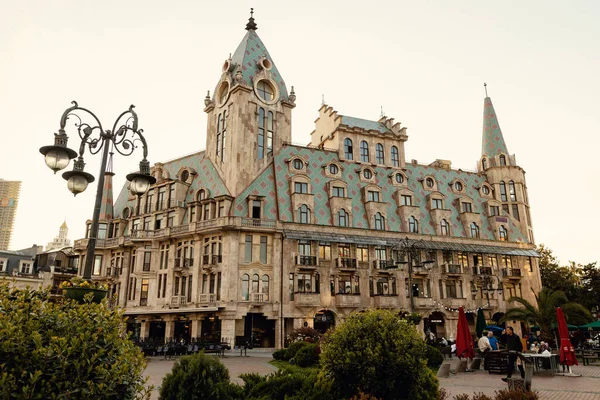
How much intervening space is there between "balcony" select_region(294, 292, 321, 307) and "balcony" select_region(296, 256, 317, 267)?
110 inches

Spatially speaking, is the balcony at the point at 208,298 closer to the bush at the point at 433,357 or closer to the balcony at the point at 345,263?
the balcony at the point at 345,263

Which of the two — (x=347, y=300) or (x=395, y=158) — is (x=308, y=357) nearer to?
(x=347, y=300)

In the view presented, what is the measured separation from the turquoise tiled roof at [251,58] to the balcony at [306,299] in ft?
69.5

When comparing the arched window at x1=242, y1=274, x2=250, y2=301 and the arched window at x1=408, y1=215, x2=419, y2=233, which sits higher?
the arched window at x1=408, y1=215, x2=419, y2=233

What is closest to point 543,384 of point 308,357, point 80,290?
point 308,357

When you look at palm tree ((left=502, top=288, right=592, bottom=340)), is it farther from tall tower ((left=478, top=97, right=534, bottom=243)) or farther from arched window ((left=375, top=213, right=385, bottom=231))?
tall tower ((left=478, top=97, right=534, bottom=243))

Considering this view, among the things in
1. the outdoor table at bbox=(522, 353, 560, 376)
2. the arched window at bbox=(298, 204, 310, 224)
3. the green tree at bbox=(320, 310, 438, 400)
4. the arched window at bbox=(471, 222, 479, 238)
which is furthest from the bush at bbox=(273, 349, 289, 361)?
the arched window at bbox=(471, 222, 479, 238)

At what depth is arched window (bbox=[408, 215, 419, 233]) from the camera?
48.2 meters

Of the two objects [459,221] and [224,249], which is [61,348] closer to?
[224,249]

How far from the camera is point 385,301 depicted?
4234 centimetres

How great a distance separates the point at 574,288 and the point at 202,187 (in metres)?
44.4

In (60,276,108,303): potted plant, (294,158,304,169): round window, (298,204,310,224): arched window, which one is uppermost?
(294,158,304,169): round window

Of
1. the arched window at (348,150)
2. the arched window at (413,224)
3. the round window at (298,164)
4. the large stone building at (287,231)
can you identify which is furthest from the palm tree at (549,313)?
the round window at (298,164)

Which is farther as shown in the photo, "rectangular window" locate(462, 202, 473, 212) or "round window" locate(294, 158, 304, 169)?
"rectangular window" locate(462, 202, 473, 212)
